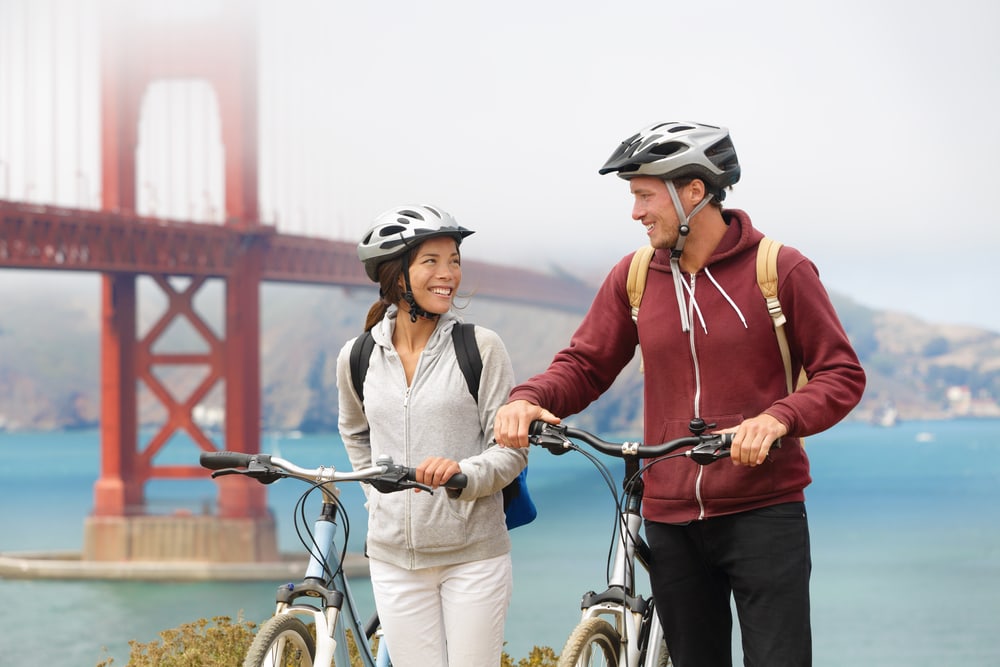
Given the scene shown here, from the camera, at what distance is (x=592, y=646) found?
2955 millimetres

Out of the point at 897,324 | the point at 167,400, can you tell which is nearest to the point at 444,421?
the point at 167,400

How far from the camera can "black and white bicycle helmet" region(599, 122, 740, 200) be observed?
2818 mm

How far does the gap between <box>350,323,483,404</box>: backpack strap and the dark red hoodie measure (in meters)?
0.15

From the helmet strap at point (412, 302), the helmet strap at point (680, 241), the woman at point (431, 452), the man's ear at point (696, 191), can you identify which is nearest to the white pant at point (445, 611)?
the woman at point (431, 452)

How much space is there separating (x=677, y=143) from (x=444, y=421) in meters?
0.70

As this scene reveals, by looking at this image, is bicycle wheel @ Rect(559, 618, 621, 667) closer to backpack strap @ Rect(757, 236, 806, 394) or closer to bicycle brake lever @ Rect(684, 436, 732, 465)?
bicycle brake lever @ Rect(684, 436, 732, 465)

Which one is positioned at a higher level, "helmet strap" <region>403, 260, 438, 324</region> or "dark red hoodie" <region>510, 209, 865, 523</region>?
"helmet strap" <region>403, 260, 438, 324</region>

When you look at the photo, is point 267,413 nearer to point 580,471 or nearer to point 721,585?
point 580,471

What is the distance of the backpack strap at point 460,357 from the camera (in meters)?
2.98

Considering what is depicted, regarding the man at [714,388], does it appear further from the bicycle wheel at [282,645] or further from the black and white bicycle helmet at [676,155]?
the bicycle wheel at [282,645]

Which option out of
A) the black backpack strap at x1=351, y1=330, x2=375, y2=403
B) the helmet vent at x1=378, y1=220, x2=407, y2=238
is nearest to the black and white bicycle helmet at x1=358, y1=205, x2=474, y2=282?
the helmet vent at x1=378, y1=220, x2=407, y2=238

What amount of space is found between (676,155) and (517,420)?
58 centimetres

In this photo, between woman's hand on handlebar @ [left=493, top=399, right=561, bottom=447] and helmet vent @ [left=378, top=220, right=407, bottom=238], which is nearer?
woman's hand on handlebar @ [left=493, top=399, right=561, bottom=447]

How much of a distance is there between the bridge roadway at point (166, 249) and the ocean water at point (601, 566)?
27.5 feet
